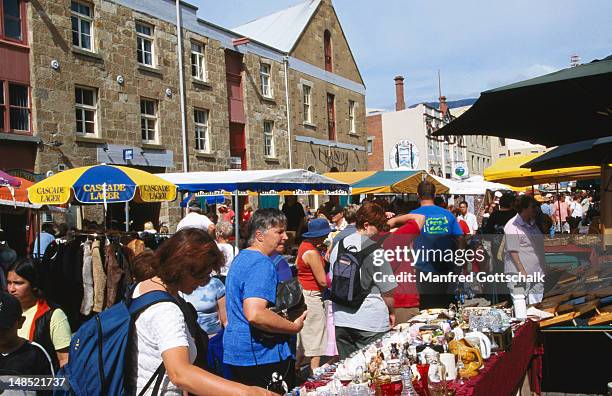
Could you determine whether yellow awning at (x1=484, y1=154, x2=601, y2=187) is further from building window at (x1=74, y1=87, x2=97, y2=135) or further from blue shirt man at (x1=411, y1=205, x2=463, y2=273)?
building window at (x1=74, y1=87, x2=97, y2=135)

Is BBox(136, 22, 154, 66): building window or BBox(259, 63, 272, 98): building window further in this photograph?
BBox(259, 63, 272, 98): building window

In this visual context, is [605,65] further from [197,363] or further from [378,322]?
[197,363]

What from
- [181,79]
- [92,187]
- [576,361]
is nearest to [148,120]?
[181,79]

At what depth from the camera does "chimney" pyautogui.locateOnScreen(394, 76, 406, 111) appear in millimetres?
51125

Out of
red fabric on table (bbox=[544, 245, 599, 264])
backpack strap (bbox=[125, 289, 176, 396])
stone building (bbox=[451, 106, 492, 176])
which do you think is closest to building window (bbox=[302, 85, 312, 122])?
red fabric on table (bbox=[544, 245, 599, 264])

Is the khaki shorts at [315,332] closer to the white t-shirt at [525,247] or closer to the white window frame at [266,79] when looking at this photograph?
the white t-shirt at [525,247]

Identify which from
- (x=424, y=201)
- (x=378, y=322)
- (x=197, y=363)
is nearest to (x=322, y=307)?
(x=378, y=322)

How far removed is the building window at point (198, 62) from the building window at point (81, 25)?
4.80 meters

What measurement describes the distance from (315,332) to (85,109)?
13.7 m

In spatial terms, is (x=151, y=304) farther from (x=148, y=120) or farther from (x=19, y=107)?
(x=148, y=120)

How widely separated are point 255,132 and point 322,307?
1980cm

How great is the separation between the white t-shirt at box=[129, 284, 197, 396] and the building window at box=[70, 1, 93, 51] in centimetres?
1659

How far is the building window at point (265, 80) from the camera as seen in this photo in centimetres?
2608

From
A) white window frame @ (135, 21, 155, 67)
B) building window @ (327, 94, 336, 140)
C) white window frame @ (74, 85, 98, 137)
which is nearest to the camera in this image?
white window frame @ (74, 85, 98, 137)
